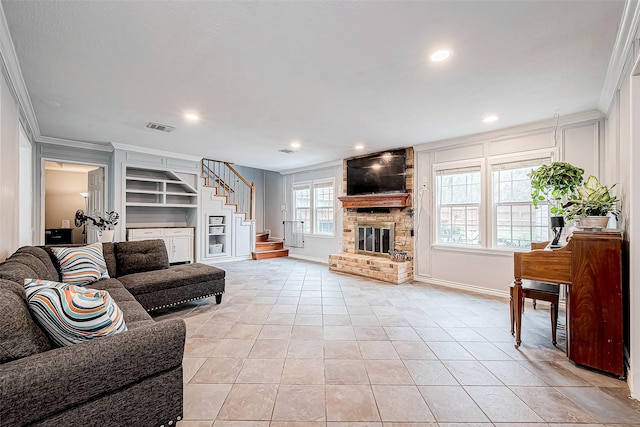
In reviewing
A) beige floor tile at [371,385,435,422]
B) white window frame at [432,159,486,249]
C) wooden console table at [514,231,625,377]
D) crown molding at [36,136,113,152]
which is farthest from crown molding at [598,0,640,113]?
crown molding at [36,136,113,152]

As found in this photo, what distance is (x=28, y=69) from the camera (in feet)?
8.40

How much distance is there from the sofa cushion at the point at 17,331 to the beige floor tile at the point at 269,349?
1.49m

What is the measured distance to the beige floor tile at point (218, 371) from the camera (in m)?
2.08

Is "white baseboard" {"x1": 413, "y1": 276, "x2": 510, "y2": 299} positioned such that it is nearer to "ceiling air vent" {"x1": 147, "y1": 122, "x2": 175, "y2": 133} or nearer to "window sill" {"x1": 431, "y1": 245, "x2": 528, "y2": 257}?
"window sill" {"x1": 431, "y1": 245, "x2": 528, "y2": 257}

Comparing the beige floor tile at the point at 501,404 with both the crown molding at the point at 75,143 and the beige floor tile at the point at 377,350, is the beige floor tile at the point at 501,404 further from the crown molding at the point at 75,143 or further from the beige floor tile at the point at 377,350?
the crown molding at the point at 75,143

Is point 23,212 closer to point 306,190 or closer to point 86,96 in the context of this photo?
point 86,96

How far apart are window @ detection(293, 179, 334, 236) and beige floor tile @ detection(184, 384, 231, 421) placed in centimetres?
507

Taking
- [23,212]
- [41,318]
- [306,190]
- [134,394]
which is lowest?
[134,394]

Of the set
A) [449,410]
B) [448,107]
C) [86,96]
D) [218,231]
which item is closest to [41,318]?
[449,410]

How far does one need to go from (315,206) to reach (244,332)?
15.3 feet

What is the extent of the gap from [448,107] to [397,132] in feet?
3.47

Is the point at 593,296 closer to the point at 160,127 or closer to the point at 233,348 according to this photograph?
the point at 233,348

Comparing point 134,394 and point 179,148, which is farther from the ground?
point 179,148

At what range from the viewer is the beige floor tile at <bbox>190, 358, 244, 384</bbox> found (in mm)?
2076
